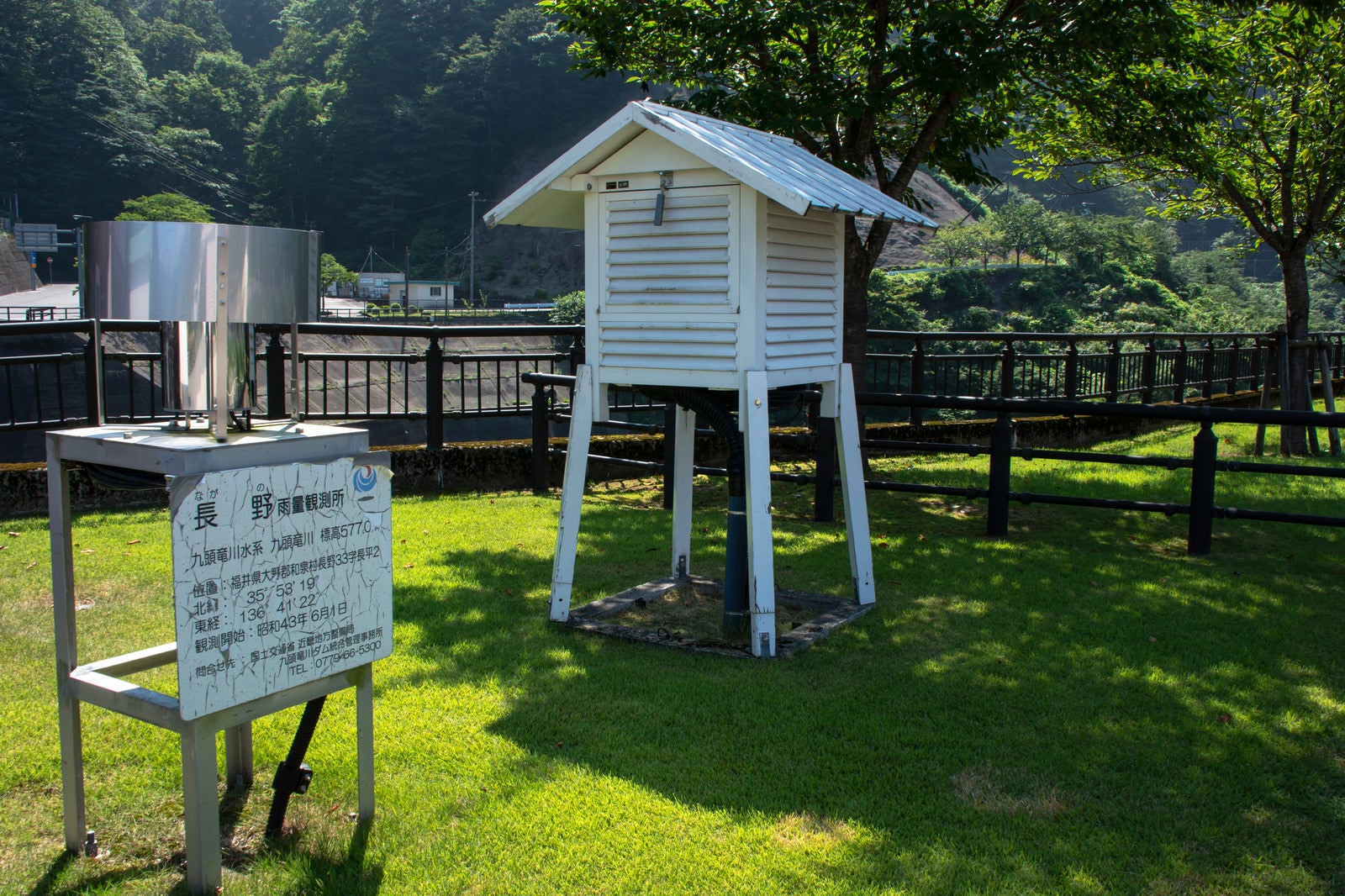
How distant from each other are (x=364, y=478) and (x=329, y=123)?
112 meters

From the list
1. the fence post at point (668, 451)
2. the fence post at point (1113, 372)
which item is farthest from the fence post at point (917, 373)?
the fence post at point (668, 451)

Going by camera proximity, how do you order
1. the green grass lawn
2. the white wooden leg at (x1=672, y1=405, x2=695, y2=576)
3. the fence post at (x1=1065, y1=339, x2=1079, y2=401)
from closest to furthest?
the green grass lawn < the white wooden leg at (x1=672, y1=405, x2=695, y2=576) < the fence post at (x1=1065, y1=339, x2=1079, y2=401)

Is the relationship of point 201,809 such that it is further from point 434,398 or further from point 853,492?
point 434,398

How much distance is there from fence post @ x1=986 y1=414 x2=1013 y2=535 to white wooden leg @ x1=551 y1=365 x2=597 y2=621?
354 centimetres

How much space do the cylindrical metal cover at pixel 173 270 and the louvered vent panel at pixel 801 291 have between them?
269 cm

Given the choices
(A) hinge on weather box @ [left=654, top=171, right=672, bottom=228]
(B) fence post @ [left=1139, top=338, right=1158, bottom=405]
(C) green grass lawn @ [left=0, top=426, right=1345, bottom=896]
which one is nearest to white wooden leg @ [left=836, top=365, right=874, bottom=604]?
(C) green grass lawn @ [left=0, top=426, right=1345, bottom=896]

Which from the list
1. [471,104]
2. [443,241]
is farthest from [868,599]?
[471,104]

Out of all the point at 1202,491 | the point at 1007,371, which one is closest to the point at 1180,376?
the point at 1007,371

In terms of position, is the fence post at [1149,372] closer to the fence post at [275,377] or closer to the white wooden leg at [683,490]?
the white wooden leg at [683,490]

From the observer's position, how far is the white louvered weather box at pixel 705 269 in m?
5.00

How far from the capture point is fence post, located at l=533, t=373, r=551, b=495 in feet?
30.3

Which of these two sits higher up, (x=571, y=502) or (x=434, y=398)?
(x=434, y=398)

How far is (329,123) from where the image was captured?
344 feet

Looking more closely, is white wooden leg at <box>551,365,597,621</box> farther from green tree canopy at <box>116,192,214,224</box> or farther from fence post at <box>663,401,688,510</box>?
green tree canopy at <box>116,192,214,224</box>
